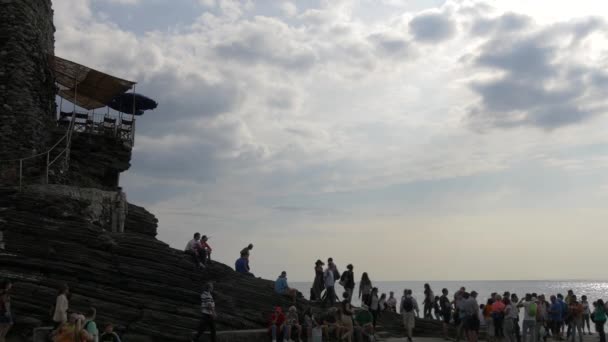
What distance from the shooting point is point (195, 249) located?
21.9 meters

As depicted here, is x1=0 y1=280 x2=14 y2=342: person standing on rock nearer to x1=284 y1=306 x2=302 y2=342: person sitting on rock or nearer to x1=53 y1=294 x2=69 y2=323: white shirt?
x1=53 y1=294 x2=69 y2=323: white shirt

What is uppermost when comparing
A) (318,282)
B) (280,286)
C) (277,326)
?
(318,282)

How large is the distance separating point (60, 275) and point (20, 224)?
2431 millimetres

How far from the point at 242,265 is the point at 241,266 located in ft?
0.19

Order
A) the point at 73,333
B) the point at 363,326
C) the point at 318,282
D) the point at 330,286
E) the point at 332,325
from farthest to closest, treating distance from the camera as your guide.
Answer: the point at 318,282
the point at 330,286
the point at 363,326
the point at 332,325
the point at 73,333

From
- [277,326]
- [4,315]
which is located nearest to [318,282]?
[277,326]

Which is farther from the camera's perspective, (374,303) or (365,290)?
(365,290)

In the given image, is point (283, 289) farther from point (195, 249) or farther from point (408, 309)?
point (408, 309)

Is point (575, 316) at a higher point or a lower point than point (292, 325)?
higher

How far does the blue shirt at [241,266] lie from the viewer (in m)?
24.7

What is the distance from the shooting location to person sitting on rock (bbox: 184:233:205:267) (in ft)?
71.5

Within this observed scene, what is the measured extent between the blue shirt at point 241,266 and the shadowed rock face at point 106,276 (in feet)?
7.31

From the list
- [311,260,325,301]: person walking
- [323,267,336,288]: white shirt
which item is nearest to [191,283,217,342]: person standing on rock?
[323,267,336,288]: white shirt

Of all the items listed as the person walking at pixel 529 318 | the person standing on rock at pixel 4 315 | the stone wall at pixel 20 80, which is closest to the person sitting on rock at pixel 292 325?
the person standing on rock at pixel 4 315
